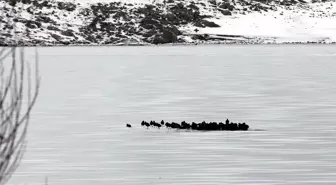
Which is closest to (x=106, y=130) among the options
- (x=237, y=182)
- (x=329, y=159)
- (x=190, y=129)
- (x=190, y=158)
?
(x=190, y=129)

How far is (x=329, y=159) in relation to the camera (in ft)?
62.3

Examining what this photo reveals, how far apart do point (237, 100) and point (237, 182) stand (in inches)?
902

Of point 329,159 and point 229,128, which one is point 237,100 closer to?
point 229,128

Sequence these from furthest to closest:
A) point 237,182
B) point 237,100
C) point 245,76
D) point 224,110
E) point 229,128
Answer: point 245,76
point 237,100
point 224,110
point 229,128
point 237,182

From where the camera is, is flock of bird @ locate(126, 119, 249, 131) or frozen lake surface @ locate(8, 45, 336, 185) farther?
flock of bird @ locate(126, 119, 249, 131)

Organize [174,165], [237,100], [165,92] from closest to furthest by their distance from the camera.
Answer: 1. [174,165]
2. [237,100]
3. [165,92]

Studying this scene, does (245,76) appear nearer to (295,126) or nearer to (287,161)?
(295,126)

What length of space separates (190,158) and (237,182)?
347cm

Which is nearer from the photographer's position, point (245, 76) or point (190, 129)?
point (190, 129)

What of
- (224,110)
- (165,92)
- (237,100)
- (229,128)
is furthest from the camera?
(165,92)

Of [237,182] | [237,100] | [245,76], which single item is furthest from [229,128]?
Result: [245,76]

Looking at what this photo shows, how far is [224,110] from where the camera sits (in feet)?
110

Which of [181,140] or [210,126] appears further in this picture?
[210,126]

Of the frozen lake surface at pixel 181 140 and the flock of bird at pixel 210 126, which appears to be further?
the flock of bird at pixel 210 126
